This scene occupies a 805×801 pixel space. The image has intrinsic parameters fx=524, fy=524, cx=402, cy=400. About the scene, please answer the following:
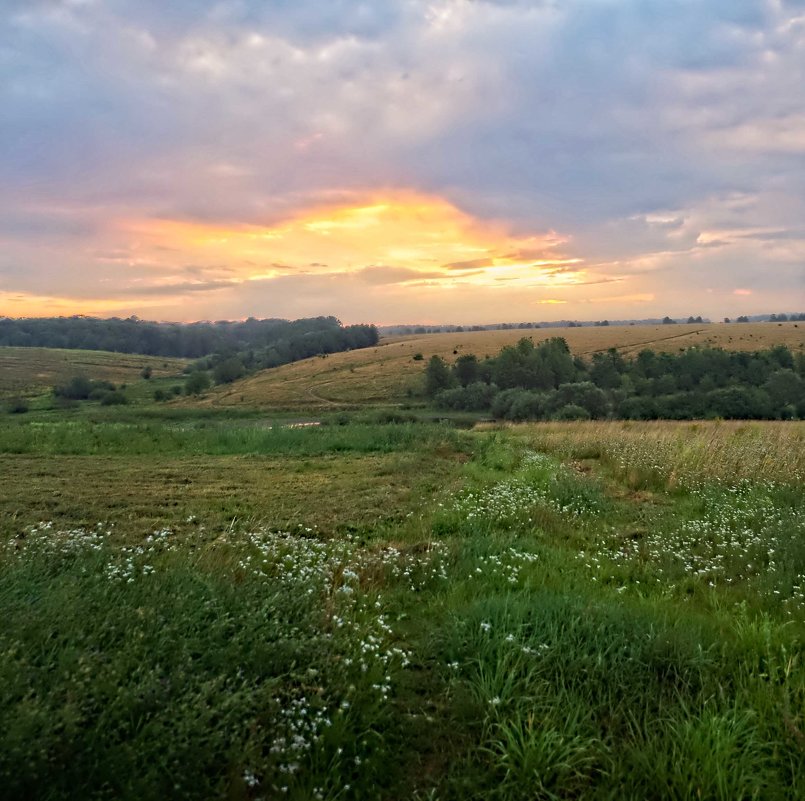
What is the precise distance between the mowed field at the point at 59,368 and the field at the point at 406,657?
78944 mm

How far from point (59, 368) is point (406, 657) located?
108 meters

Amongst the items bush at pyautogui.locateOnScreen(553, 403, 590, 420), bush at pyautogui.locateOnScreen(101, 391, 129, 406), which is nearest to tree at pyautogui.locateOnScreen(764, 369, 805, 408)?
bush at pyautogui.locateOnScreen(553, 403, 590, 420)

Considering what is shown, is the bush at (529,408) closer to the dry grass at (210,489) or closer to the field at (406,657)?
the dry grass at (210,489)

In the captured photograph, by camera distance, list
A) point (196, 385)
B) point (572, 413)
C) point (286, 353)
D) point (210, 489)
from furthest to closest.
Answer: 1. point (286, 353)
2. point (196, 385)
3. point (572, 413)
4. point (210, 489)

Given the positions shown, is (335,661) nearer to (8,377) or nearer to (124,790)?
(124,790)

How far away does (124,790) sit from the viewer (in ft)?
8.96

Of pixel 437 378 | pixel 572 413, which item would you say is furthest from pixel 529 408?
pixel 437 378

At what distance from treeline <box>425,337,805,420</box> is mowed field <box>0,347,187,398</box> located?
194 ft

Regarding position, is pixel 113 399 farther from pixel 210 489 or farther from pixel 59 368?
pixel 210 489

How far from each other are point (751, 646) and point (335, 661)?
335 cm

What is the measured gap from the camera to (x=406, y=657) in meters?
4.20

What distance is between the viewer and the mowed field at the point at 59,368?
258 ft

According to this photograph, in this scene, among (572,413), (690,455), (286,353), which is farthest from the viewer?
(286,353)

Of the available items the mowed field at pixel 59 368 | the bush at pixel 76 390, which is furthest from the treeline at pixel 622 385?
the mowed field at pixel 59 368
